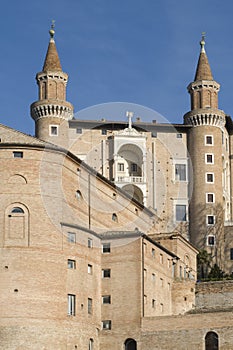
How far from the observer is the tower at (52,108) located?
3297 inches

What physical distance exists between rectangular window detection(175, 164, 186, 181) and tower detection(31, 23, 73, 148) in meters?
Answer: 11.0

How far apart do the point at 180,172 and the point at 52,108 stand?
13.9 meters

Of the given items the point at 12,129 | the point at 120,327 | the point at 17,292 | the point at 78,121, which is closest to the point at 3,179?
the point at 12,129

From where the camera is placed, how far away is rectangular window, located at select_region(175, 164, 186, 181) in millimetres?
86062

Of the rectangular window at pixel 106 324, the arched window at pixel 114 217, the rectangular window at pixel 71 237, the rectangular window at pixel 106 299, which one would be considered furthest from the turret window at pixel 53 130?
the rectangular window at pixel 106 324

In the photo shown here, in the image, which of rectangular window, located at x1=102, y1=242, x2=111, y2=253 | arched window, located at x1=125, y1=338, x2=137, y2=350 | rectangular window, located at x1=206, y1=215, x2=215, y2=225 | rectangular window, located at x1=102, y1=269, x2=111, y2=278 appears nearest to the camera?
arched window, located at x1=125, y1=338, x2=137, y2=350

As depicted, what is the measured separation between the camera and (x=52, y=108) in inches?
3300

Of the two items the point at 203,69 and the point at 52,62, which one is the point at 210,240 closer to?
the point at 203,69

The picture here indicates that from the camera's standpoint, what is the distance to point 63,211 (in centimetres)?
5541

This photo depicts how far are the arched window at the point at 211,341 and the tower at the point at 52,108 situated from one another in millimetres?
33740

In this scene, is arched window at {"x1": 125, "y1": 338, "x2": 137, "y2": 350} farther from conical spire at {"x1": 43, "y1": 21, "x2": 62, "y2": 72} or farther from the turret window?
conical spire at {"x1": 43, "y1": 21, "x2": 62, "y2": 72}

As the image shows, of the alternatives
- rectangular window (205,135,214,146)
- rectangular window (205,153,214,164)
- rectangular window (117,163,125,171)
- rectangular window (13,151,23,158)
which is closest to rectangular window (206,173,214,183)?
rectangular window (205,153,214,164)

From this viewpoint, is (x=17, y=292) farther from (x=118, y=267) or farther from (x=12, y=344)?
(x=118, y=267)

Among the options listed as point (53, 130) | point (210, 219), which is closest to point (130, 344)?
point (210, 219)
